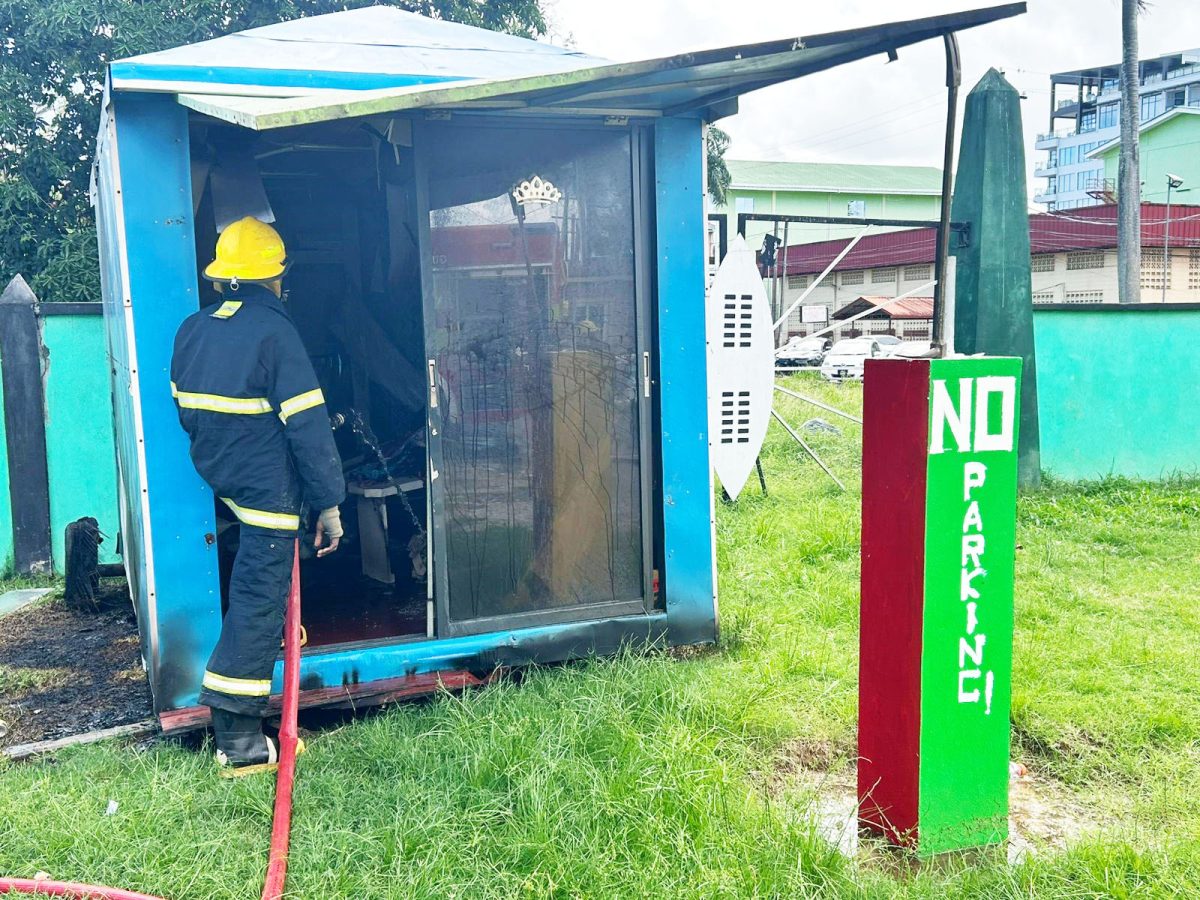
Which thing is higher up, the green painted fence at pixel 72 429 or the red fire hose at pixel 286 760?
the green painted fence at pixel 72 429

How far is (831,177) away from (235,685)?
4672 centimetres

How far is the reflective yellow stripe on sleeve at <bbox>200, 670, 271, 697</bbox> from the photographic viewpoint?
3.64m

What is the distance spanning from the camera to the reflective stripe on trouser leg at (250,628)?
11.9 ft

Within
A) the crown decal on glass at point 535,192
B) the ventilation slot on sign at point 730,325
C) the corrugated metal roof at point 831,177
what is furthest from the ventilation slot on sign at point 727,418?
the corrugated metal roof at point 831,177

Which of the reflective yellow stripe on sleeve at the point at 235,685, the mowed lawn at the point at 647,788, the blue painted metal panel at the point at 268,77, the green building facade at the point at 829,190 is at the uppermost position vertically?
the green building facade at the point at 829,190

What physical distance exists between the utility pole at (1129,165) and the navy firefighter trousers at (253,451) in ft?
53.1

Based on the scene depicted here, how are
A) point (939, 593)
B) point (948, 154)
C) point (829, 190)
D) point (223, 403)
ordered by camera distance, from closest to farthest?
point (948, 154)
point (939, 593)
point (223, 403)
point (829, 190)

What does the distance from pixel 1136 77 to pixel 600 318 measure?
16.4 metres

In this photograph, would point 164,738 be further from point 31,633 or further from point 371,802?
point 31,633

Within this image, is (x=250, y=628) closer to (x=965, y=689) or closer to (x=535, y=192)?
(x=535, y=192)

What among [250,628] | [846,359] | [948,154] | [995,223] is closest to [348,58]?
[250,628]

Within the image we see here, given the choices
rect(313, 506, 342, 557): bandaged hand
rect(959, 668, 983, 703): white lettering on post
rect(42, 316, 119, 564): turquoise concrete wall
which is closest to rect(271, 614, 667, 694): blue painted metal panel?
rect(313, 506, 342, 557): bandaged hand

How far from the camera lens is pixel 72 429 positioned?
705 centimetres

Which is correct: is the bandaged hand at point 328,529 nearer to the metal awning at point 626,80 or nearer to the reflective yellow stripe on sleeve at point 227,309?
the reflective yellow stripe on sleeve at point 227,309
